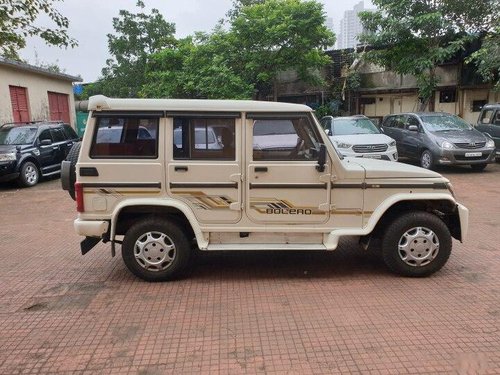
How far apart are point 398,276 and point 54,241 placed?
185 inches

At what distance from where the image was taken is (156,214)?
457 cm

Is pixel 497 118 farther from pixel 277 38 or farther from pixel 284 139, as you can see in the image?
pixel 284 139

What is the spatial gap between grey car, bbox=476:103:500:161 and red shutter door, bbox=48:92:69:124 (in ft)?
56.0

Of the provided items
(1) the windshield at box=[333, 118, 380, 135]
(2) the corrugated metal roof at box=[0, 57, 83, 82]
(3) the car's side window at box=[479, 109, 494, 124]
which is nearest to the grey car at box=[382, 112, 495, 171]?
(1) the windshield at box=[333, 118, 380, 135]

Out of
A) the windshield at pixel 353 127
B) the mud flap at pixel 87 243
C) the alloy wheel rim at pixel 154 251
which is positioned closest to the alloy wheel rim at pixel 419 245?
the alloy wheel rim at pixel 154 251

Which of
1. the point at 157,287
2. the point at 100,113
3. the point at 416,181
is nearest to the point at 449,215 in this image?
the point at 416,181

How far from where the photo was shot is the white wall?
618 inches

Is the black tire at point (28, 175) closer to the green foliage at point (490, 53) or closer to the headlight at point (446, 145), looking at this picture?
the headlight at point (446, 145)

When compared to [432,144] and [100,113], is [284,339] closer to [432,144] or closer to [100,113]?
[100,113]

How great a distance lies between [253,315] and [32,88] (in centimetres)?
1715

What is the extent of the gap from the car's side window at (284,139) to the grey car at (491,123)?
1096cm

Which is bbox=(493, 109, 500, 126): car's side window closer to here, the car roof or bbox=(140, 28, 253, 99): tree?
bbox=(140, 28, 253, 99): tree

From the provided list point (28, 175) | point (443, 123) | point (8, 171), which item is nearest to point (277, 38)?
point (443, 123)

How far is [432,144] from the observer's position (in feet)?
39.4
